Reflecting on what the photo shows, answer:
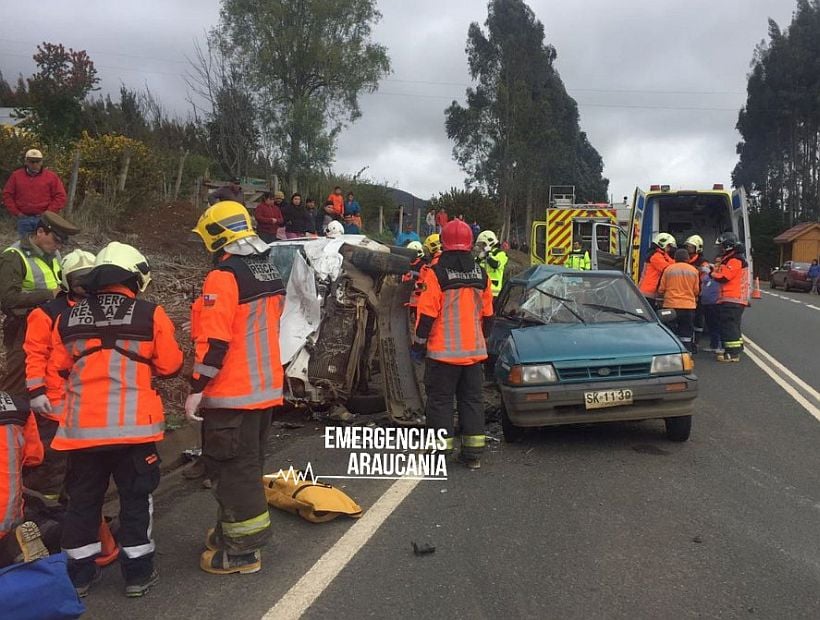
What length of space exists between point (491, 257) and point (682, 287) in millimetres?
2825

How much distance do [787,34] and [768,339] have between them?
55611 mm

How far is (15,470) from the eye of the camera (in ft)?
10.3

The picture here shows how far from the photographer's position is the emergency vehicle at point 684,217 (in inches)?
474

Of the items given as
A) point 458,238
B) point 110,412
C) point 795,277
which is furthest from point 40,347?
point 795,277

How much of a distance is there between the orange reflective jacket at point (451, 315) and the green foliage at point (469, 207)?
2319cm

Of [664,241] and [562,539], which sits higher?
[664,241]

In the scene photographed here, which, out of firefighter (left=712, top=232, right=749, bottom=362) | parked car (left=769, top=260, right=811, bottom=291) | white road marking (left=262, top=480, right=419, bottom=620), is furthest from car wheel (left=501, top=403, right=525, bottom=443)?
parked car (left=769, top=260, right=811, bottom=291)

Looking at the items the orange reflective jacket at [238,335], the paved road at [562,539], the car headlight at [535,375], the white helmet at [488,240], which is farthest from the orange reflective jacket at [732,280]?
the orange reflective jacket at [238,335]

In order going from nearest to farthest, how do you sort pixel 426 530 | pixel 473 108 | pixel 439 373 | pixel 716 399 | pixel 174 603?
pixel 174 603 → pixel 426 530 → pixel 439 373 → pixel 716 399 → pixel 473 108

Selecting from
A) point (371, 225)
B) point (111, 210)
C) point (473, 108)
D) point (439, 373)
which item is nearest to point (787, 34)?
point (473, 108)

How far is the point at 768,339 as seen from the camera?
43.4 feet

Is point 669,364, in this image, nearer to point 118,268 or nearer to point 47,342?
point 118,268

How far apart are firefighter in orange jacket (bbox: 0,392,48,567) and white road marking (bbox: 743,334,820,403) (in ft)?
25.6

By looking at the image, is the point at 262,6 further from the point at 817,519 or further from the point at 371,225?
the point at 817,519
